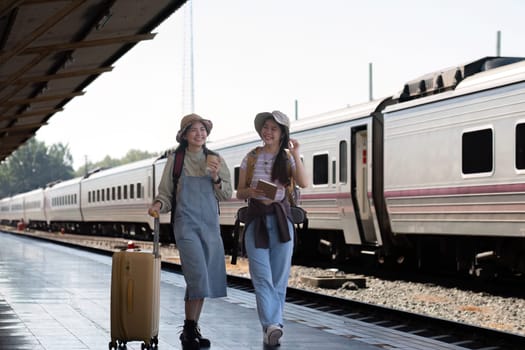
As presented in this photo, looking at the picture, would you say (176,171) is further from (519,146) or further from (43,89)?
(43,89)

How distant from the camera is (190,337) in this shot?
804cm

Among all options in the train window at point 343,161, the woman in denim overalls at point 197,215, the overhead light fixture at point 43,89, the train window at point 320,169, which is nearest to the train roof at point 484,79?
the train window at point 343,161

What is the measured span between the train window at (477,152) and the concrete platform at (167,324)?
4.03 meters

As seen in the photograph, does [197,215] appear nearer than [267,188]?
Yes

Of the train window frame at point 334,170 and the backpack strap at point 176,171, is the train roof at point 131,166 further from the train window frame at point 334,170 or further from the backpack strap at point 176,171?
the backpack strap at point 176,171

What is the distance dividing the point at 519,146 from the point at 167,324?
265 inches

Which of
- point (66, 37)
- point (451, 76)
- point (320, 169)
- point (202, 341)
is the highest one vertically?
point (66, 37)

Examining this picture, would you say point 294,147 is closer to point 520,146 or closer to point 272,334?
point 272,334

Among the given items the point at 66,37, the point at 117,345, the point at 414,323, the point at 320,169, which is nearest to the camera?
the point at 117,345

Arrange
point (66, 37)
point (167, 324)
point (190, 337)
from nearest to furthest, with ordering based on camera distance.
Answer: point (190, 337), point (167, 324), point (66, 37)

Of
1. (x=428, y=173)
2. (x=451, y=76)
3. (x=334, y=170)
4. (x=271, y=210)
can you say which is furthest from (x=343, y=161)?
(x=271, y=210)

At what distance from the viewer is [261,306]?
8.34 metres

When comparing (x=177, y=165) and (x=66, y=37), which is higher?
(x=66, y=37)

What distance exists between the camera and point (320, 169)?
21406 mm
